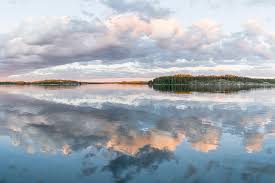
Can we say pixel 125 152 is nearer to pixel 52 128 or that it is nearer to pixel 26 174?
pixel 26 174

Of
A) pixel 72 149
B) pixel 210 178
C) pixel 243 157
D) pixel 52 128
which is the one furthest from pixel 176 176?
pixel 52 128

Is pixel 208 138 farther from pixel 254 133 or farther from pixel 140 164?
pixel 140 164

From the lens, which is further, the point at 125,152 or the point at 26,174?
the point at 125,152

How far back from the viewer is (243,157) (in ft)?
55.3

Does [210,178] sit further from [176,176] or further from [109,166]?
[109,166]

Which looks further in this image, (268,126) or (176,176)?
(268,126)

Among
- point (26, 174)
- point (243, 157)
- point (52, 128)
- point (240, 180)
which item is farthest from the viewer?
point (52, 128)

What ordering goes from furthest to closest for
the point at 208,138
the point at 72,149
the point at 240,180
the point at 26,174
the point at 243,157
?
1. the point at 208,138
2. the point at 72,149
3. the point at 243,157
4. the point at 26,174
5. the point at 240,180

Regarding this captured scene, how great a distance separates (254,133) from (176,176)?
12.7m

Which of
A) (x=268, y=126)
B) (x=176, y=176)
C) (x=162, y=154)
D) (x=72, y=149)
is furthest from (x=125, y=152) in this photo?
(x=268, y=126)

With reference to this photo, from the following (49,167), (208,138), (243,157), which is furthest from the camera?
(208,138)

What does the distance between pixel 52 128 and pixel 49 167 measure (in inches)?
483

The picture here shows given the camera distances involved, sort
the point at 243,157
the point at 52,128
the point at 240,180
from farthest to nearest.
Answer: the point at 52,128
the point at 243,157
the point at 240,180

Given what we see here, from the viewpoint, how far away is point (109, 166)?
15.1 m
